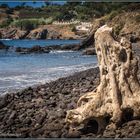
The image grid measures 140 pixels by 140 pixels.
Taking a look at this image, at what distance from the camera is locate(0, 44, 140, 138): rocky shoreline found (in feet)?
16.6

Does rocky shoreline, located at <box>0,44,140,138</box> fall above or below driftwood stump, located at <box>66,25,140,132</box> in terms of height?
below

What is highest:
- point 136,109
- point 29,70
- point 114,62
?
point 114,62

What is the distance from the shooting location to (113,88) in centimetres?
501

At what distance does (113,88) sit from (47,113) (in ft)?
4.08

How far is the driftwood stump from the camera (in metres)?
5.00

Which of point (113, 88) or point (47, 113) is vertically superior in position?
point (113, 88)

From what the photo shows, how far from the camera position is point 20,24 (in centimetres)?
955

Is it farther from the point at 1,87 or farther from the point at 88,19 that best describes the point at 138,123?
the point at 88,19

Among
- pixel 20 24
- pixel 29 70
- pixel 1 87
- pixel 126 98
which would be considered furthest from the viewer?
pixel 29 70

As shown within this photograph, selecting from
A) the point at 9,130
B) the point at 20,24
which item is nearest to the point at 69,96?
the point at 9,130

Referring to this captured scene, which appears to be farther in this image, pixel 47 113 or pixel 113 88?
pixel 47 113

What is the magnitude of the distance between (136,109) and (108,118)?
286mm

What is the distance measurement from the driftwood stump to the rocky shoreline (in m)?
0.12

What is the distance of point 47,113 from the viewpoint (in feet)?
19.7
